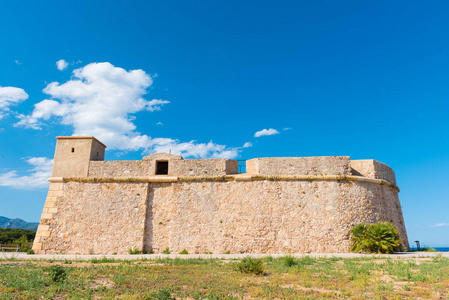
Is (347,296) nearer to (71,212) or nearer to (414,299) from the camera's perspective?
(414,299)

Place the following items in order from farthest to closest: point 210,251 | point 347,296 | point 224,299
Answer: point 210,251
point 347,296
point 224,299

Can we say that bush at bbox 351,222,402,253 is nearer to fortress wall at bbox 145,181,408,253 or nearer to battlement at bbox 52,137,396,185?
fortress wall at bbox 145,181,408,253

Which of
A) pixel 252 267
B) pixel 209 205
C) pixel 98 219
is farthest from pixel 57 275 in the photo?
pixel 98 219

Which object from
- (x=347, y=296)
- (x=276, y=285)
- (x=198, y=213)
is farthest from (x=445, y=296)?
(x=198, y=213)

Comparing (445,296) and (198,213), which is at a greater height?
(198,213)

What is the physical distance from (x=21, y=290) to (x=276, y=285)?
5.32 metres

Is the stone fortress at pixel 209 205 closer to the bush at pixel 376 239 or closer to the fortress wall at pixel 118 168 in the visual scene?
the fortress wall at pixel 118 168

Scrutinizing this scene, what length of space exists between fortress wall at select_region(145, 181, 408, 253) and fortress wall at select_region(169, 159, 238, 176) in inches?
26.7

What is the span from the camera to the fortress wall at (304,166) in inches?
640

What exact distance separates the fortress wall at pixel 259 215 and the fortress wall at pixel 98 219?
2.54 feet

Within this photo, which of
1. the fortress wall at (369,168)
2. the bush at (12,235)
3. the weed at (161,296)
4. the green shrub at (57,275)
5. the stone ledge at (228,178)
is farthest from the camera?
the bush at (12,235)

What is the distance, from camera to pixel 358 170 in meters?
17.4

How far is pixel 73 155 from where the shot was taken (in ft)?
57.4

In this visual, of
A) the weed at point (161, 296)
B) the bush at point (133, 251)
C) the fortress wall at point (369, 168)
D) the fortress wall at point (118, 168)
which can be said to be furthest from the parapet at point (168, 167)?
the weed at point (161, 296)
